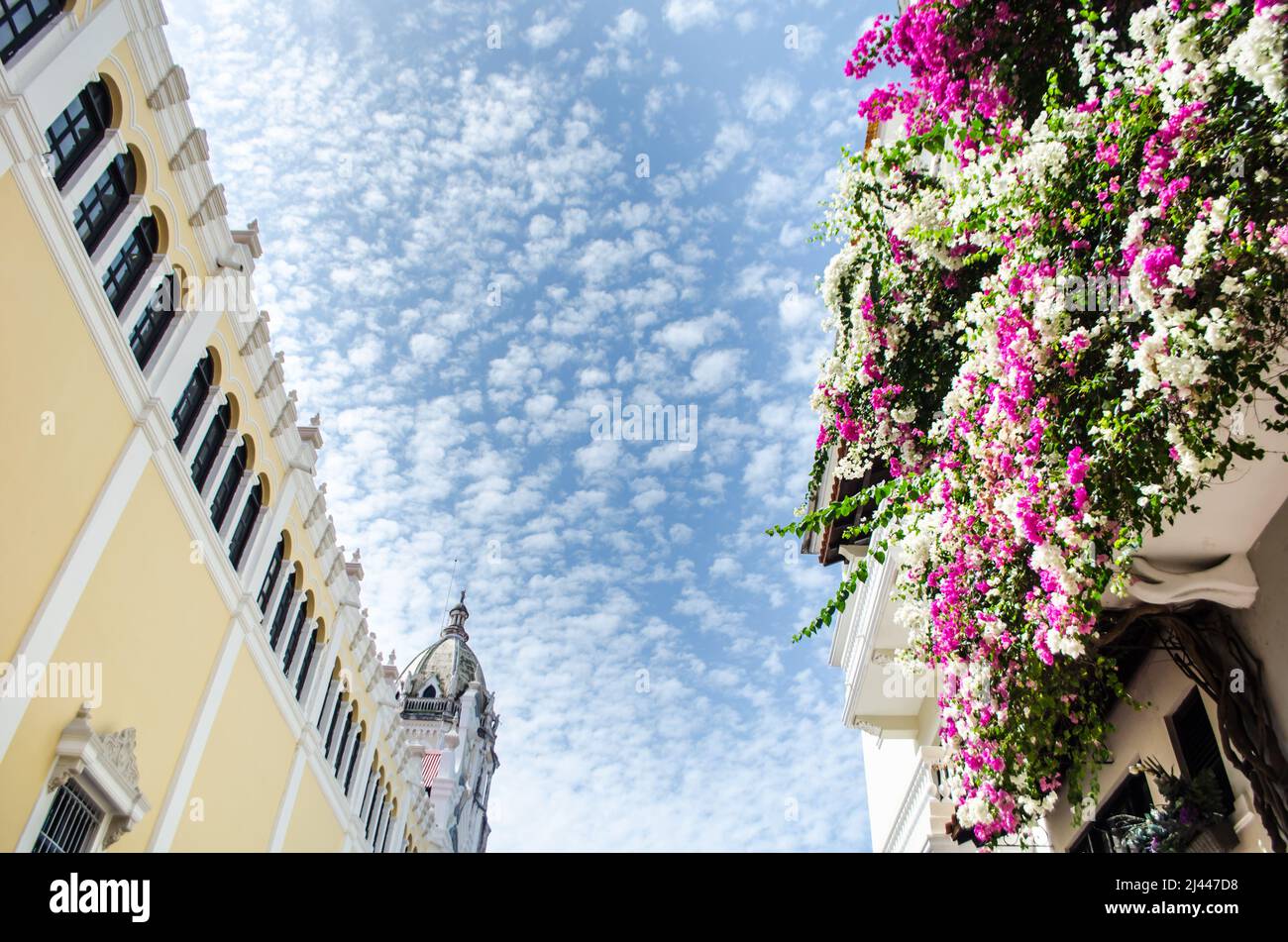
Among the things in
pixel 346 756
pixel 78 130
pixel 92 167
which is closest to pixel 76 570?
pixel 92 167

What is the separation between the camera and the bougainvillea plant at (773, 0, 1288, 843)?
4.27 m

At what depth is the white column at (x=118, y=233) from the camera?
12.5m

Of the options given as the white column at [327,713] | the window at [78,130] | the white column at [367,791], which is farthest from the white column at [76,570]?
the white column at [367,791]

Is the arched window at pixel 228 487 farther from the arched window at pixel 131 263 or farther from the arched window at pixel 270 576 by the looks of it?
the arched window at pixel 131 263

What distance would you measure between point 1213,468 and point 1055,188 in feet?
6.15

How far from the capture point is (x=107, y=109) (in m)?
12.8

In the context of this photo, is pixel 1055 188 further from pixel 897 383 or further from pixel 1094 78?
pixel 897 383

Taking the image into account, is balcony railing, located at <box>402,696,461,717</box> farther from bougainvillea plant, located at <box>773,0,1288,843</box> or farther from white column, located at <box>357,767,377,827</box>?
bougainvillea plant, located at <box>773,0,1288,843</box>

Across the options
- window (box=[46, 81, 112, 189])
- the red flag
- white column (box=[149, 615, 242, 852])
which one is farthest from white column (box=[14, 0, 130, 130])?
the red flag

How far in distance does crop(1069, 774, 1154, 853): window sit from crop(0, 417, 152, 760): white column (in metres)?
12.4

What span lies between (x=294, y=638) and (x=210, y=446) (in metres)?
6.20

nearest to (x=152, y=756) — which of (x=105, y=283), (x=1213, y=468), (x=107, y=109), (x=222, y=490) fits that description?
(x=222, y=490)

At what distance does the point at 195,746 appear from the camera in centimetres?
1557

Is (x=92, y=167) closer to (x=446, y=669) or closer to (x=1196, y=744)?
(x=1196, y=744)
